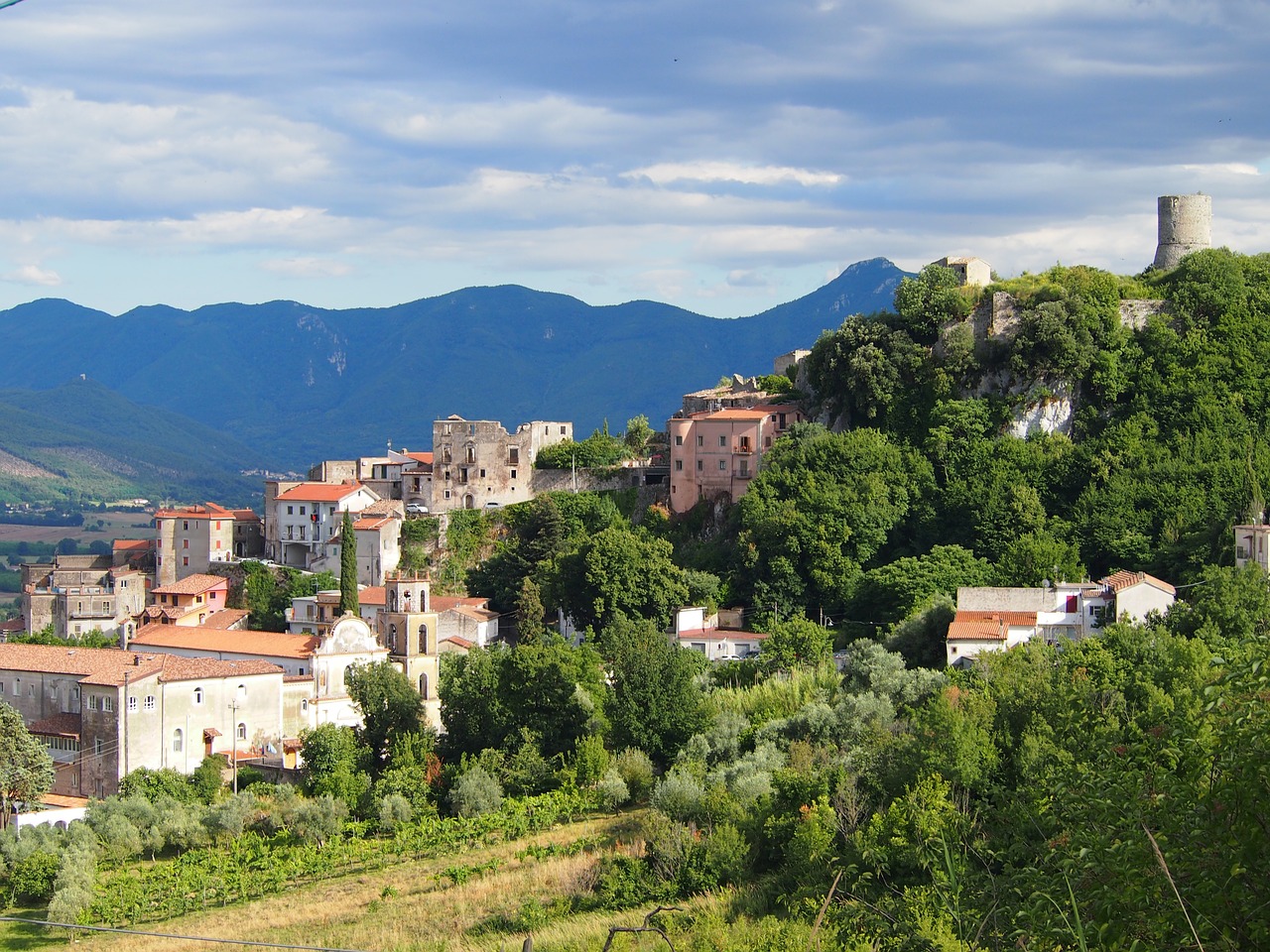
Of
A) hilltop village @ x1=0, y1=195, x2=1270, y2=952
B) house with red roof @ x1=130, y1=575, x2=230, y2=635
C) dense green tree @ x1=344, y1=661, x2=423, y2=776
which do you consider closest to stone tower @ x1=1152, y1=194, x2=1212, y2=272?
hilltop village @ x1=0, y1=195, x2=1270, y2=952

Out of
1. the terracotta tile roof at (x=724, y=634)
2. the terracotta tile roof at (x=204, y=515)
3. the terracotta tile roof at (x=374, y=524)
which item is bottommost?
the terracotta tile roof at (x=724, y=634)

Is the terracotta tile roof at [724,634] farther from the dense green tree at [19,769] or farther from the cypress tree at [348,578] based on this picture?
the dense green tree at [19,769]

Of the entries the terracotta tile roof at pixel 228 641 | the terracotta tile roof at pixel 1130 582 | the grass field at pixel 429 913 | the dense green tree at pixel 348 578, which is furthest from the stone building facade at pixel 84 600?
the terracotta tile roof at pixel 1130 582

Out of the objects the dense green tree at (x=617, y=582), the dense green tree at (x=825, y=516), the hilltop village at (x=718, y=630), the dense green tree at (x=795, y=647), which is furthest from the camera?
the dense green tree at (x=617, y=582)

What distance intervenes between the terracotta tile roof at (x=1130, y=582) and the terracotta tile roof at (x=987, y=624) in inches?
98.2

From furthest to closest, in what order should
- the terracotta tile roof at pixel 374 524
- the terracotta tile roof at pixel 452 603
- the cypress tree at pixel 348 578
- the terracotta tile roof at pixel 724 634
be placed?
the terracotta tile roof at pixel 374 524 → the terracotta tile roof at pixel 452 603 → the cypress tree at pixel 348 578 → the terracotta tile roof at pixel 724 634

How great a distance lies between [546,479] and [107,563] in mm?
20761

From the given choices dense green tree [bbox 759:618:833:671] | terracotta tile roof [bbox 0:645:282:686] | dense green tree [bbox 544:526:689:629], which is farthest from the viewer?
dense green tree [bbox 544:526:689:629]

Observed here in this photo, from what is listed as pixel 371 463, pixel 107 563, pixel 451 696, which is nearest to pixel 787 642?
pixel 451 696

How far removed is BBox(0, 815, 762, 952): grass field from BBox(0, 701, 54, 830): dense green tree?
23.8 ft

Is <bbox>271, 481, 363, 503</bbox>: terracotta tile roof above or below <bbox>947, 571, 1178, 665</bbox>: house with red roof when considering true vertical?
above

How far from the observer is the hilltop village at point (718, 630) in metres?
34.6

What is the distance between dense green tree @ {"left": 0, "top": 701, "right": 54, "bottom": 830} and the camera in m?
46.0

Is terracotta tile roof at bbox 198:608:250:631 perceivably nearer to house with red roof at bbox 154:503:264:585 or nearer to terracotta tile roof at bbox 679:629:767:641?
house with red roof at bbox 154:503:264:585
